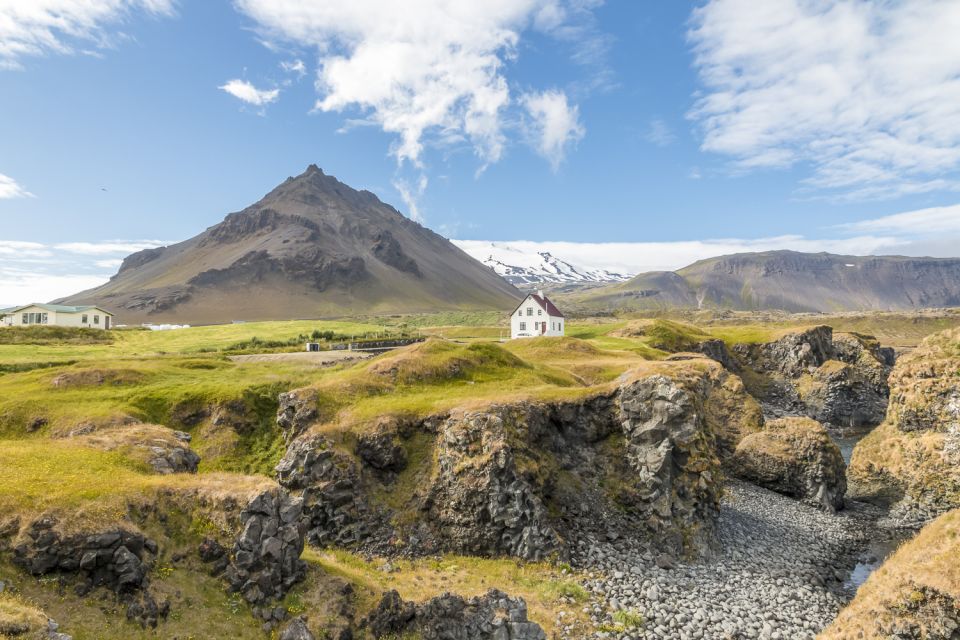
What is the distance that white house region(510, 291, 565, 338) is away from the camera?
104m

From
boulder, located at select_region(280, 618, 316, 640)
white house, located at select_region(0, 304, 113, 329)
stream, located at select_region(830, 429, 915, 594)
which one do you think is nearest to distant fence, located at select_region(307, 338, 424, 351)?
boulder, located at select_region(280, 618, 316, 640)

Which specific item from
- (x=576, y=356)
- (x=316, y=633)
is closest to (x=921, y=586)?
(x=316, y=633)

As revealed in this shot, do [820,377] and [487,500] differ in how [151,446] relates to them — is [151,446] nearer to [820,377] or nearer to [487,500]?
[487,500]

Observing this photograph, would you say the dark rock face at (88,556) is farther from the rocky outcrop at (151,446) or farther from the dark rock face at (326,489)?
the dark rock face at (326,489)

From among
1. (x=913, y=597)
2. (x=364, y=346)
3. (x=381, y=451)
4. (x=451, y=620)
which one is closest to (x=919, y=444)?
(x=913, y=597)

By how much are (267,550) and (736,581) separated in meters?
27.9

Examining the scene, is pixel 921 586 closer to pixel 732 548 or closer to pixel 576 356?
pixel 732 548

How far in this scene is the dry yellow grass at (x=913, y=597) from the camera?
20.4m

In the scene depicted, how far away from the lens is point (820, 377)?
306 feet

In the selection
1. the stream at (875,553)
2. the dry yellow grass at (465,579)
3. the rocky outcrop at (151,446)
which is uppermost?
the rocky outcrop at (151,446)

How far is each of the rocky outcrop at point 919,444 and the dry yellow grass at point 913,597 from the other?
24.4 meters

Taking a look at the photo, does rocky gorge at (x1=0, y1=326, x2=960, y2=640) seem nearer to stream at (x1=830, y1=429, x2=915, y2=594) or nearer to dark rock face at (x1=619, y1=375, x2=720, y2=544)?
dark rock face at (x1=619, y1=375, x2=720, y2=544)

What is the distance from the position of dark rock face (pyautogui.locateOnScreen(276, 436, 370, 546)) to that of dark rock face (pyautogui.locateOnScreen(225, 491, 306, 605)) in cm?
969

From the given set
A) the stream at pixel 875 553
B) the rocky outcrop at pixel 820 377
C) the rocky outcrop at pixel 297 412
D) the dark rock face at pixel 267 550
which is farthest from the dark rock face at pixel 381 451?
the rocky outcrop at pixel 820 377
